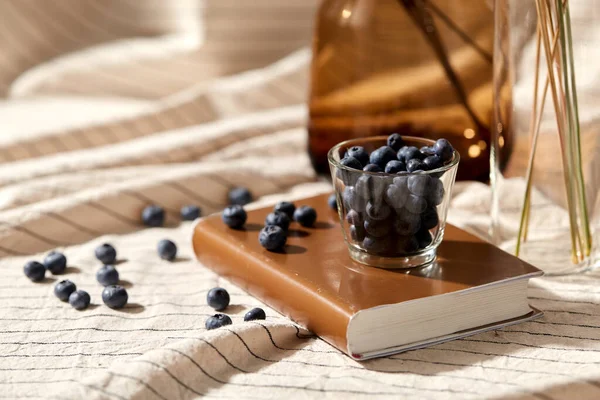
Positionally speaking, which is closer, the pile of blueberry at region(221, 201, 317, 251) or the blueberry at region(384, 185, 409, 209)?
the blueberry at region(384, 185, 409, 209)

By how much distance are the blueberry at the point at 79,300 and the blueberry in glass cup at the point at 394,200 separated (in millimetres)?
284

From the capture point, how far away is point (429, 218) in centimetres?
82

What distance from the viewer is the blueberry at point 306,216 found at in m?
0.97

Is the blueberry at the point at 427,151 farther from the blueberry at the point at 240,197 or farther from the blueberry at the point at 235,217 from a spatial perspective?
the blueberry at the point at 240,197

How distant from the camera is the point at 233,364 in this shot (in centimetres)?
79

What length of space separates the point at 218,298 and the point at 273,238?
8cm

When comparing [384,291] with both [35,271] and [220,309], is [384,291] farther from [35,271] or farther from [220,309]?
[35,271]

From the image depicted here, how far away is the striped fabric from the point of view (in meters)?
0.75

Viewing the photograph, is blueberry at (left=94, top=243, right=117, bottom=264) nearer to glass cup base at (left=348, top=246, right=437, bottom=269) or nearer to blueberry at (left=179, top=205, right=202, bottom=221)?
blueberry at (left=179, top=205, right=202, bottom=221)

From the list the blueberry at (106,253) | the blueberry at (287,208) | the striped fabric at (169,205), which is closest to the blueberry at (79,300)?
the striped fabric at (169,205)

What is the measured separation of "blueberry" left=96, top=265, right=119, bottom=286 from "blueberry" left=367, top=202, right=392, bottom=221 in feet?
1.05

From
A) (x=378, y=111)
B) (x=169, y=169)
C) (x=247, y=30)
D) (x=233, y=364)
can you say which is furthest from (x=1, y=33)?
(x=233, y=364)

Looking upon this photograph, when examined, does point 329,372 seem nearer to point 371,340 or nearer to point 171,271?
point 371,340

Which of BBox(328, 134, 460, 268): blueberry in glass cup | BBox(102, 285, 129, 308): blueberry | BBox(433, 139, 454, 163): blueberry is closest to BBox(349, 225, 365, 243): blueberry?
BBox(328, 134, 460, 268): blueberry in glass cup
